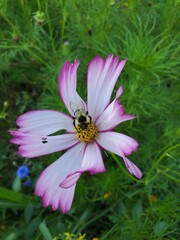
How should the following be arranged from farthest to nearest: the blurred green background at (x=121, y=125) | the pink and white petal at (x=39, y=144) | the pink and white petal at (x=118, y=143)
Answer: the blurred green background at (x=121, y=125) → the pink and white petal at (x=39, y=144) → the pink and white petal at (x=118, y=143)

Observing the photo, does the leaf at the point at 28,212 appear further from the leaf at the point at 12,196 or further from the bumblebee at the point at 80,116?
the bumblebee at the point at 80,116

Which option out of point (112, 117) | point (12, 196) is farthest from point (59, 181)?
point (12, 196)

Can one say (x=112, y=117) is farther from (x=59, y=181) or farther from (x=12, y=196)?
(x=12, y=196)

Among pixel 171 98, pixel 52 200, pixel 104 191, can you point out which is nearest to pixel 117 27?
pixel 171 98

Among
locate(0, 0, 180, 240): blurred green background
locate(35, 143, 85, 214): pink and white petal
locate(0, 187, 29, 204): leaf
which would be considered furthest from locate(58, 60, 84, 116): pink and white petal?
locate(0, 187, 29, 204): leaf

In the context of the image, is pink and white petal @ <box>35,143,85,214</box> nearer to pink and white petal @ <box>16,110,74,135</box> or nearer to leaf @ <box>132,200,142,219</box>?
pink and white petal @ <box>16,110,74,135</box>

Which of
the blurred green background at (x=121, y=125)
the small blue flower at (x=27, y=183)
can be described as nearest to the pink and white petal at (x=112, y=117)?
the blurred green background at (x=121, y=125)
